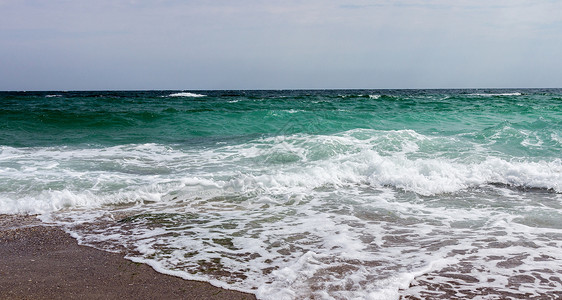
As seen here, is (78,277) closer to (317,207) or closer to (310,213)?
(310,213)

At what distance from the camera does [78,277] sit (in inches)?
134

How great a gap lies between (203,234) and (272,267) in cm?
118

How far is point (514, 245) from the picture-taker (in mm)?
4082

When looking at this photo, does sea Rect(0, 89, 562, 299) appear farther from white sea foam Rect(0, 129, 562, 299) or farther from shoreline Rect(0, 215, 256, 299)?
shoreline Rect(0, 215, 256, 299)

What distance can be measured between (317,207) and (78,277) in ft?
10.2

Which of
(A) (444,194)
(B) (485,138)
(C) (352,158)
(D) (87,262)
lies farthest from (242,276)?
(B) (485,138)

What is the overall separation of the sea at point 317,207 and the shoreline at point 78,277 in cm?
16

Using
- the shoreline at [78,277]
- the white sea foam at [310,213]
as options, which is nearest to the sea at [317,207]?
the white sea foam at [310,213]

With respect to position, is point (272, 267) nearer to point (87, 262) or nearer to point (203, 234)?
point (203, 234)

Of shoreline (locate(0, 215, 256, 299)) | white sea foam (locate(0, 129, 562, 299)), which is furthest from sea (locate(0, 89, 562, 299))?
shoreline (locate(0, 215, 256, 299))

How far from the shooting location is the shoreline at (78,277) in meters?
3.10

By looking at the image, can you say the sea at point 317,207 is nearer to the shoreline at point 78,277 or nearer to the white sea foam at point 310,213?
the white sea foam at point 310,213

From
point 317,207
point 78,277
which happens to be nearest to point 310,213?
point 317,207

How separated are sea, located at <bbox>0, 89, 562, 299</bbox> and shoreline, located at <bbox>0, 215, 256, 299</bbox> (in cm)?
16
